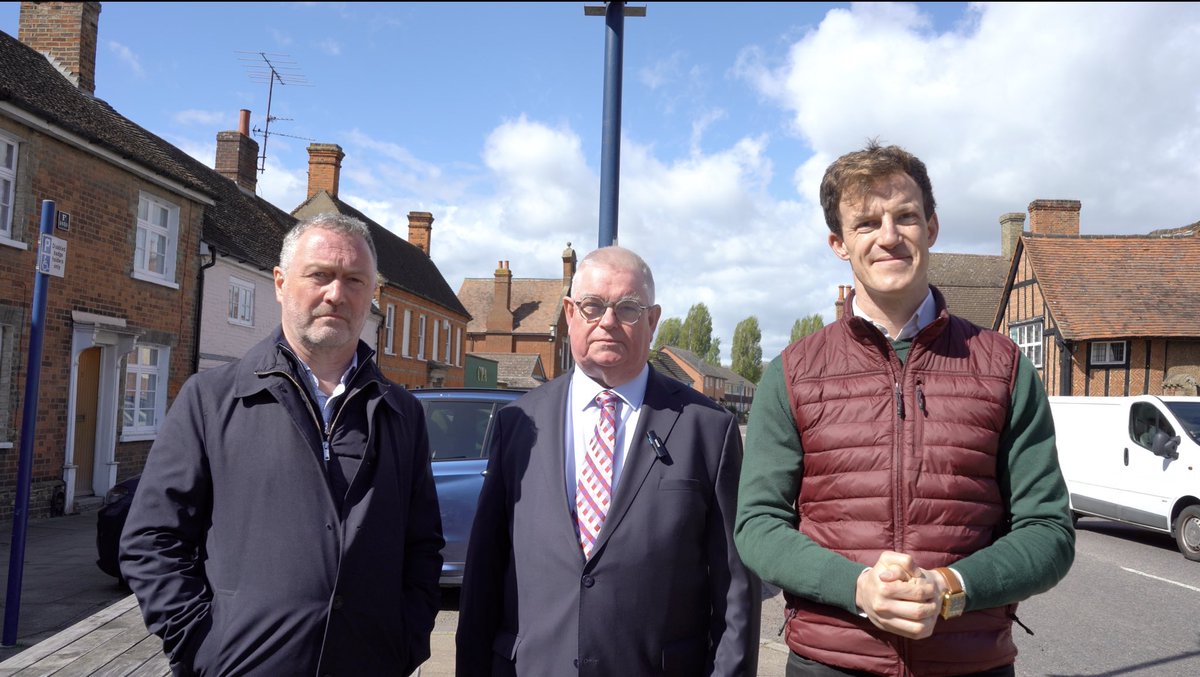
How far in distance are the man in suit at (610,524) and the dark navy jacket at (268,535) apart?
0.31 meters

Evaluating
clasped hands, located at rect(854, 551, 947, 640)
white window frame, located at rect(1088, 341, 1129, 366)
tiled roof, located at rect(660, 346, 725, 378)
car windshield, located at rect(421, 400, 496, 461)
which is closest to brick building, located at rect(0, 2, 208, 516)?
car windshield, located at rect(421, 400, 496, 461)

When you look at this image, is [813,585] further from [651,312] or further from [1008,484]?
[651,312]

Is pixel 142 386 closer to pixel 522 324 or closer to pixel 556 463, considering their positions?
pixel 556 463

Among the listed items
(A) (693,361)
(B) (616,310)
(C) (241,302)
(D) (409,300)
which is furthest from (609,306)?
(A) (693,361)

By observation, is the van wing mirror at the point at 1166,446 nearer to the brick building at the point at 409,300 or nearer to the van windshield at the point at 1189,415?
the van windshield at the point at 1189,415

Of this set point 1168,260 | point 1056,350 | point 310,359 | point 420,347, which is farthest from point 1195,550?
point 420,347

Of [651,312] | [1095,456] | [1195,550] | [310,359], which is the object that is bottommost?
[1195,550]

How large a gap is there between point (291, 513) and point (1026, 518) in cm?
195

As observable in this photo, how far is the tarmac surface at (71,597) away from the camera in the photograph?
214 inches

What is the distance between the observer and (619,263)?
8.99 ft

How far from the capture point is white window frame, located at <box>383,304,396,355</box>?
97.2 feet

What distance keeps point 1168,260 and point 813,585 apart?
3066 cm

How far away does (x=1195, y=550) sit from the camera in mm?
10555

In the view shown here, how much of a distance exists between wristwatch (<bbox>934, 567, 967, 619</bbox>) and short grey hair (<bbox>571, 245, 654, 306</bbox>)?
49.0 inches
